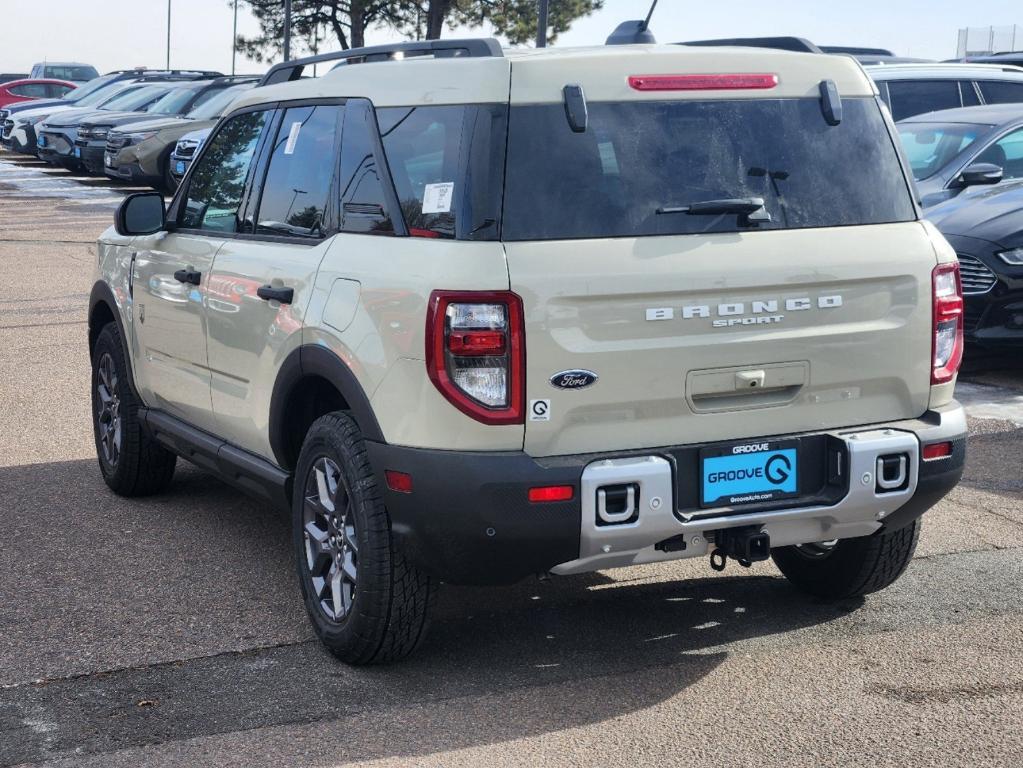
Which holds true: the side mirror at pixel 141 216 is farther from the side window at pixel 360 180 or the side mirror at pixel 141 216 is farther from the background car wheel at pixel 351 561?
the background car wheel at pixel 351 561

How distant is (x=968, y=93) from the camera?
536 inches

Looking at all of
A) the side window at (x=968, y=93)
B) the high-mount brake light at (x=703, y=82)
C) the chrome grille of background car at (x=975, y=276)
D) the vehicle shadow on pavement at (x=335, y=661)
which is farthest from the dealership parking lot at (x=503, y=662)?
the side window at (x=968, y=93)

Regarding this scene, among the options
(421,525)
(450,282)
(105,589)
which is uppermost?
(450,282)

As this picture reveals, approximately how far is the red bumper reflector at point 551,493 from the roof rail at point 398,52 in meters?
1.30

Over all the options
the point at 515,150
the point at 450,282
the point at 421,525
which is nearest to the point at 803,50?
the point at 515,150

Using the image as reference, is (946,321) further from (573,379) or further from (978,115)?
(978,115)

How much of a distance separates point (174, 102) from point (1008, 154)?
18056 mm

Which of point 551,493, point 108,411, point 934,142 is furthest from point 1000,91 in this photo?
point 551,493

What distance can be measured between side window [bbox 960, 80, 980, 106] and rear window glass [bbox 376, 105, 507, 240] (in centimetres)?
1036

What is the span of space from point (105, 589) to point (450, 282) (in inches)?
83.1

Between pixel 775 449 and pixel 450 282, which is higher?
pixel 450 282

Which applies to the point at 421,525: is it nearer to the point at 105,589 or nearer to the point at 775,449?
the point at 775,449

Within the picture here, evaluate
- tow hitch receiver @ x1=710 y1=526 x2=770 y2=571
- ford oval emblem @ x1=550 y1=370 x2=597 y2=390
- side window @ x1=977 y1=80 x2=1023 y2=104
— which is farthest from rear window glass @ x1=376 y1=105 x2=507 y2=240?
side window @ x1=977 y1=80 x2=1023 y2=104

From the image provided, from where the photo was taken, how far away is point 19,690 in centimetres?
429
